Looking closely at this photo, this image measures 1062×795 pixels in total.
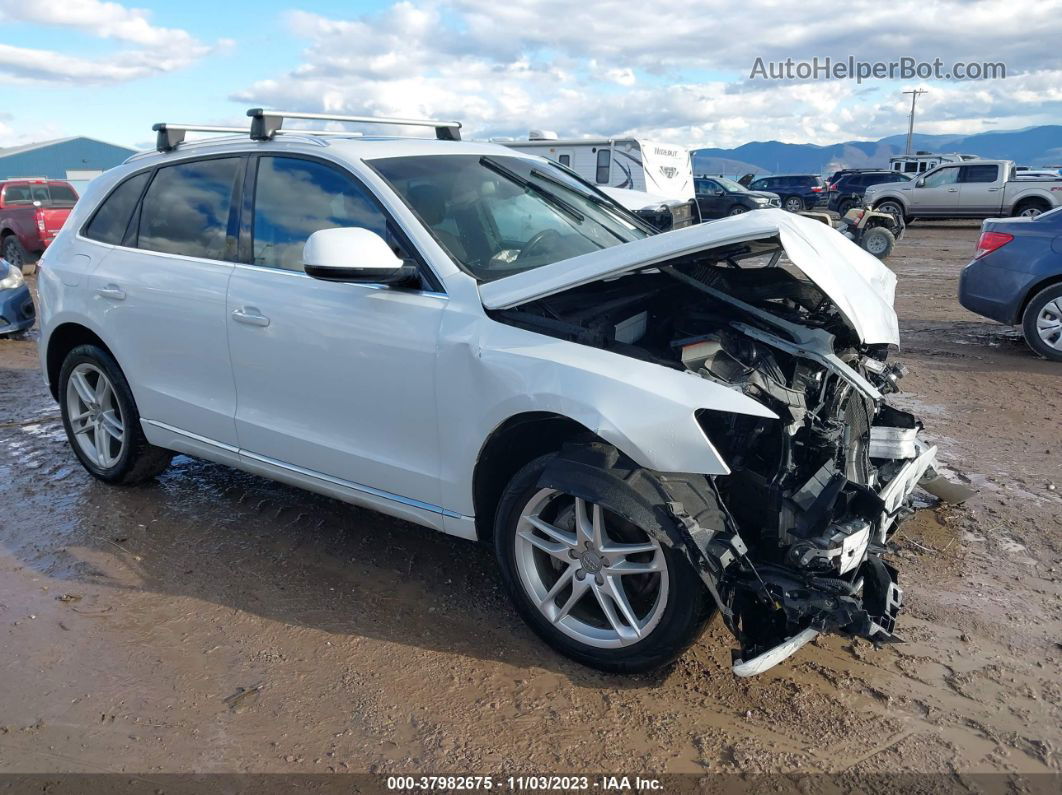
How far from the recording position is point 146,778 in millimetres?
2627

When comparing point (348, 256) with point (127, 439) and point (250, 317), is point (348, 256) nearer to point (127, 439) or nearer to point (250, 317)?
point (250, 317)

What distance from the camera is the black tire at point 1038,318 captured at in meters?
7.67

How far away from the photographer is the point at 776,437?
3.10 metres

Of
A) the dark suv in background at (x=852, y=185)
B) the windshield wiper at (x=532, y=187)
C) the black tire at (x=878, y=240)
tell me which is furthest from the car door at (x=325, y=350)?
the dark suv in background at (x=852, y=185)

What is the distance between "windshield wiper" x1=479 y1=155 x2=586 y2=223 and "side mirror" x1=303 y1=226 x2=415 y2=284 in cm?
104

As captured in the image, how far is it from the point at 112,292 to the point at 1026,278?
24.8 feet

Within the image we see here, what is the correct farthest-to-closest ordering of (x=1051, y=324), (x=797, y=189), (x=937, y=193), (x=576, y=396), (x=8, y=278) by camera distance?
1. (x=797, y=189)
2. (x=937, y=193)
3. (x=8, y=278)
4. (x=1051, y=324)
5. (x=576, y=396)

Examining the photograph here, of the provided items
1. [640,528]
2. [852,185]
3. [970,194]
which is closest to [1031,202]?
[970,194]

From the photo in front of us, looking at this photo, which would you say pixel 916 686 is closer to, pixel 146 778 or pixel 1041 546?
pixel 1041 546

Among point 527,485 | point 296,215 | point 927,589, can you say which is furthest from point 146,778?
point 927,589

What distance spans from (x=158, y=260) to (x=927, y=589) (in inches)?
155

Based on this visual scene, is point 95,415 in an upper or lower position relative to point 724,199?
upper

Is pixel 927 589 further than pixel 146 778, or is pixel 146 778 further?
pixel 927 589

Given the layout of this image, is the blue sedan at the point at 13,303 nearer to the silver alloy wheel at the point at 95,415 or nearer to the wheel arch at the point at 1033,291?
the silver alloy wheel at the point at 95,415
